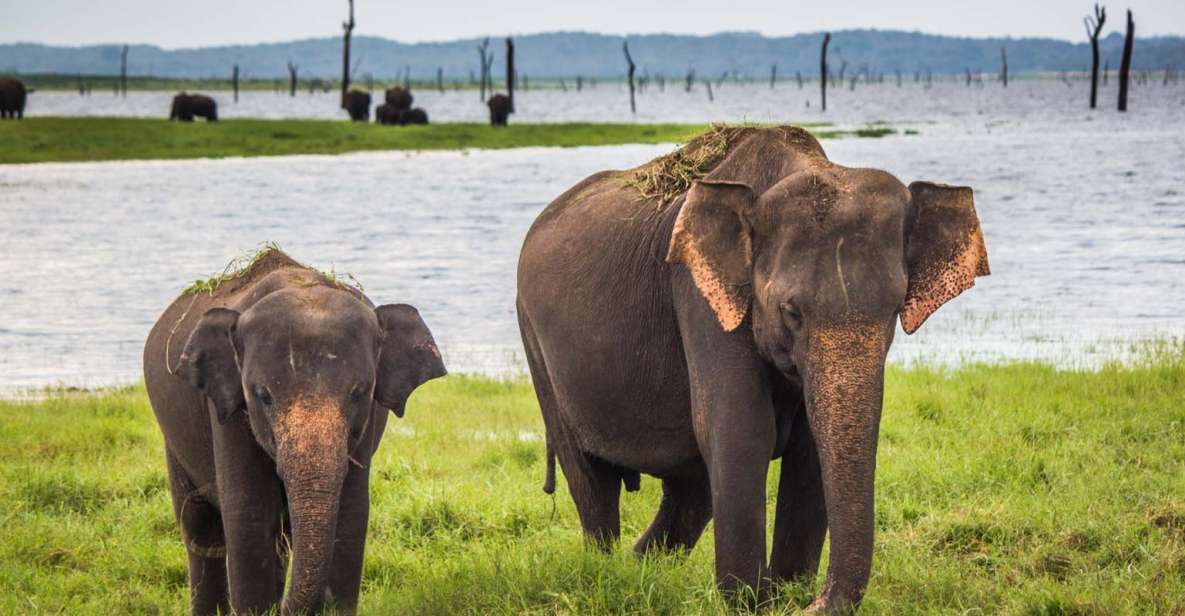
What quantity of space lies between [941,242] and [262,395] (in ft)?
8.55

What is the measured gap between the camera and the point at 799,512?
254 inches

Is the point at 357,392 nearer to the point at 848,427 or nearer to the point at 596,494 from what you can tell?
the point at 848,427

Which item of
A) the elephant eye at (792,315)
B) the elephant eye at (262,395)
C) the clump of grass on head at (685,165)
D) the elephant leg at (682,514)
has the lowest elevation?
the elephant leg at (682,514)

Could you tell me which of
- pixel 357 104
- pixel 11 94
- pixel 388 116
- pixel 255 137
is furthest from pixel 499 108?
pixel 11 94

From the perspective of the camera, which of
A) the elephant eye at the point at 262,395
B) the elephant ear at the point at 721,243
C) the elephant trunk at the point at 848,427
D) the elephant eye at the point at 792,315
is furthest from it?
the elephant ear at the point at 721,243

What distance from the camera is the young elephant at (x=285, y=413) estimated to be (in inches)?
219

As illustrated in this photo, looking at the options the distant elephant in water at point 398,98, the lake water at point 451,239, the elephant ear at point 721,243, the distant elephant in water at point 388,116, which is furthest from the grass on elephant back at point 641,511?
the distant elephant in water at point 398,98

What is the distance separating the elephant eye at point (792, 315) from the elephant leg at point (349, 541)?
5.93ft

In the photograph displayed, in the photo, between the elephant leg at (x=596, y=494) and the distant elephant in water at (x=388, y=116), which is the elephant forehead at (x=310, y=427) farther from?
the distant elephant in water at (x=388, y=116)

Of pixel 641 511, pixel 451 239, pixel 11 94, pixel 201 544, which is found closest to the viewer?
pixel 201 544

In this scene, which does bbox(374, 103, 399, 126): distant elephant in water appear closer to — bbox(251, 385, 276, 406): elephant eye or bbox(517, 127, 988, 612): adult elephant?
bbox(517, 127, 988, 612): adult elephant

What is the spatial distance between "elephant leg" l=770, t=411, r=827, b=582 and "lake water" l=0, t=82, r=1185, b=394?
2.53 meters

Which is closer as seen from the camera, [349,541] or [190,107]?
[349,541]

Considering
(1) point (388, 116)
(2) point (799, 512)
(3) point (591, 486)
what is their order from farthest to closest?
(1) point (388, 116) < (3) point (591, 486) < (2) point (799, 512)
